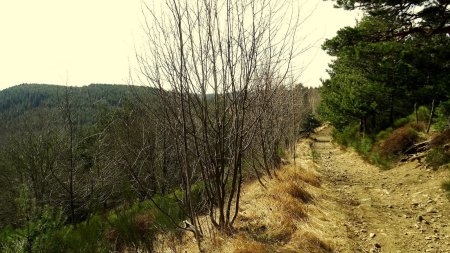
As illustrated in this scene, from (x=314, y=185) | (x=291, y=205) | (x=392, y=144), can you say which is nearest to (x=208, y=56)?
(x=291, y=205)

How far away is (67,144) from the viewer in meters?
14.0

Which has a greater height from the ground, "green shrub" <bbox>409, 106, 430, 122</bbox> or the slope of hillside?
"green shrub" <bbox>409, 106, 430, 122</bbox>

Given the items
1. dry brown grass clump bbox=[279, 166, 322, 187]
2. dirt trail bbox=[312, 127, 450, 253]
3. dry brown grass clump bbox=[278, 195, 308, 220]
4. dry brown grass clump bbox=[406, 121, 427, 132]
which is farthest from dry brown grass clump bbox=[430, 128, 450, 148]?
dry brown grass clump bbox=[278, 195, 308, 220]

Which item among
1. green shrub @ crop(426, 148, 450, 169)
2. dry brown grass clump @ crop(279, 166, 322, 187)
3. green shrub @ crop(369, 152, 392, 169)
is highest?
green shrub @ crop(426, 148, 450, 169)

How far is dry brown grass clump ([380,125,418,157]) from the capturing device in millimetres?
10562

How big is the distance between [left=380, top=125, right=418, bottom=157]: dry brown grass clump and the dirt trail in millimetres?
989

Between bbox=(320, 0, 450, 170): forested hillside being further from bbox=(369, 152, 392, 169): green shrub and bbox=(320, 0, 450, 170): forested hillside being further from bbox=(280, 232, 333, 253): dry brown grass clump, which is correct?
bbox=(280, 232, 333, 253): dry brown grass clump

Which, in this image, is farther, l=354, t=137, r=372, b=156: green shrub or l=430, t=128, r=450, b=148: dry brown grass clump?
l=354, t=137, r=372, b=156: green shrub

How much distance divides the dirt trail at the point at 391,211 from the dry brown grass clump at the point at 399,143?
3.24ft

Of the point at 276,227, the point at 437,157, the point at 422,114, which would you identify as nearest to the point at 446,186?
the point at 437,157

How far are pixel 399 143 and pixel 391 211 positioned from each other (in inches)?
218

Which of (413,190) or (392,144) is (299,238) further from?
(392,144)

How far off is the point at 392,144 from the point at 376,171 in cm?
125

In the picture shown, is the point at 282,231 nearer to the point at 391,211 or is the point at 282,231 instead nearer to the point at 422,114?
the point at 391,211
